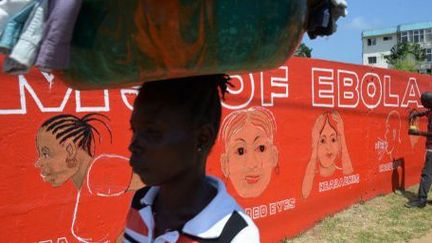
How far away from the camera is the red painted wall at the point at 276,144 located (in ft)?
9.56

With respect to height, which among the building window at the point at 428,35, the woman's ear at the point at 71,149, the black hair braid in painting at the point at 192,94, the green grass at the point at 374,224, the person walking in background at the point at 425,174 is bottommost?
the green grass at the point at 374,224

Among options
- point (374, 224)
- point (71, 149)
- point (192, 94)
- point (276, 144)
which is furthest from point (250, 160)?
point (192, 94)

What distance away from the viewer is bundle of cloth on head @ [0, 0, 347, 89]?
0.97 metres

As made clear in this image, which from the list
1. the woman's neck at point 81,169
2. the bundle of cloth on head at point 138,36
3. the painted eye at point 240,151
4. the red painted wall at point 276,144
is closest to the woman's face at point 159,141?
the bundle of cloth on head at point 138,36

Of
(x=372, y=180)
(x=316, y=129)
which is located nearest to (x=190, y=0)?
(x=316, y=129)

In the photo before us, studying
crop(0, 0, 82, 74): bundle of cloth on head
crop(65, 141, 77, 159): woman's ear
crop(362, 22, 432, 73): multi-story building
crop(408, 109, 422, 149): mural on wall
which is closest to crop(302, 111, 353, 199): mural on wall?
crop(408, 109, 422, 149): mural on wall

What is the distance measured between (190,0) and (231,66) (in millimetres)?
214

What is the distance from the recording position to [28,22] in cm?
96

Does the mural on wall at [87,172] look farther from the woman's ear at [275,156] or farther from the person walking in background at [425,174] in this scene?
the person walking in background at [425,174]

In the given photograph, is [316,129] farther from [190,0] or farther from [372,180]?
[190,0]

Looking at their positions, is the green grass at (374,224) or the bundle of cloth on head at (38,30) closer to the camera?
the bundle of cloth on head at (38,30)

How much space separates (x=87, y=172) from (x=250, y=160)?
1796 mm

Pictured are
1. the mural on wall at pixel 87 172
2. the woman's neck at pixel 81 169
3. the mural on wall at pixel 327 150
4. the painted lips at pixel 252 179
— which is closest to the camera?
the mural on wall at pixel 87 172

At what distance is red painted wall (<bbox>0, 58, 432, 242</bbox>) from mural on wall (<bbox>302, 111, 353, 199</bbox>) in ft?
0.04
